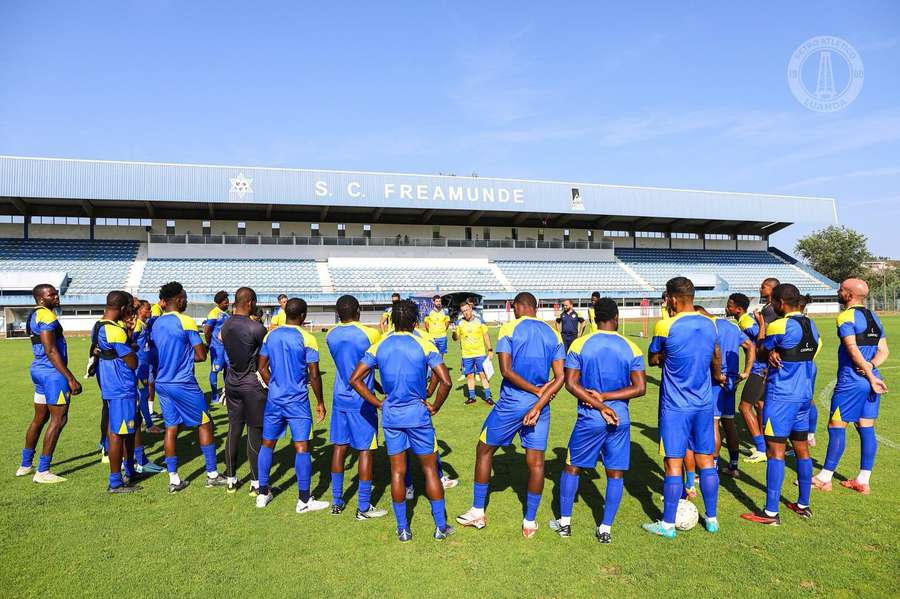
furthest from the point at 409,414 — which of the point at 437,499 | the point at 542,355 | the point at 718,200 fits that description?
the point at 718,200

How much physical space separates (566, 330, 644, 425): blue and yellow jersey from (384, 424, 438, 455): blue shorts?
1.31 meters

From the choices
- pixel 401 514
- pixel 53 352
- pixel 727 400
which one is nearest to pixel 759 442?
pixel 727 400

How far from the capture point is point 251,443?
18.7ft

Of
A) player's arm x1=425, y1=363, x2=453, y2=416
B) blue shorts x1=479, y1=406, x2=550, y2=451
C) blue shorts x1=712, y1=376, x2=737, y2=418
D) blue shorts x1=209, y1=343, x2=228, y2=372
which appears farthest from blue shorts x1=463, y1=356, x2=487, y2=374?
player's arm x1=425, y1=363, x2=453, y2=416

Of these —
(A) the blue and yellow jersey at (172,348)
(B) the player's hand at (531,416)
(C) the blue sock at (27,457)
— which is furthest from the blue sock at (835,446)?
(C) the blue sock at (27,457)

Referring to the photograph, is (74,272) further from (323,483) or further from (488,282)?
(323,483)

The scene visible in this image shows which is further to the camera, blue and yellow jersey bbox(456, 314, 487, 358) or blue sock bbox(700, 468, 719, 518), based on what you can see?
blue and yellow jersey bbox(456, 314, 487, 358)

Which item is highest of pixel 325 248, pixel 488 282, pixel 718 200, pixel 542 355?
pixel 718 200

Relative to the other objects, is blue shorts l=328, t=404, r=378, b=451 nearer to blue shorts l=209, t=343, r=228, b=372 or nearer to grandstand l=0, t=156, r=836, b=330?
blue shorts l=209, t=343, r=228, b=372

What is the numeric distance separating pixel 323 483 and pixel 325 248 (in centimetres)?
3600

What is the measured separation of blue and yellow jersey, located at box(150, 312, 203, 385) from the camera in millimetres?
5730

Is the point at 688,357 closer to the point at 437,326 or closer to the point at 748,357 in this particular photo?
the point at 748,357

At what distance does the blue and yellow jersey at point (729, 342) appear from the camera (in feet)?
20.2

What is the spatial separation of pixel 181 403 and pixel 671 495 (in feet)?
16.2
